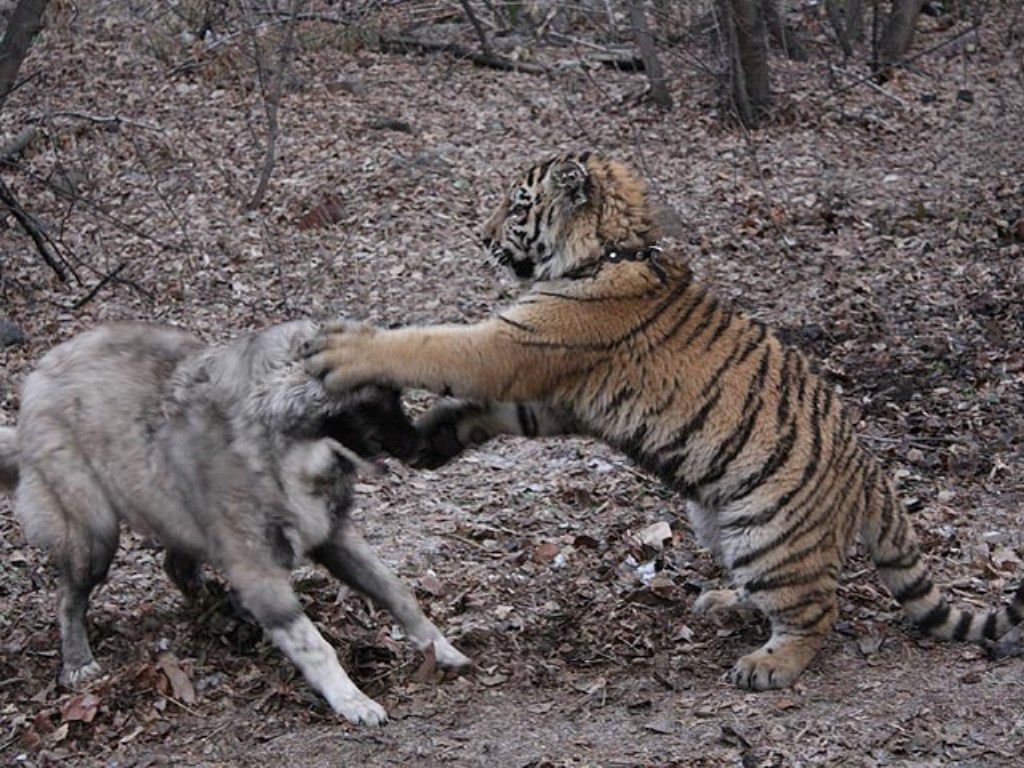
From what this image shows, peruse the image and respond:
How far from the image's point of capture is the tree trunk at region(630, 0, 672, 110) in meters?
13.1

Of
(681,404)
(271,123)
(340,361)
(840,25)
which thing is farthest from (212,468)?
(840,25)

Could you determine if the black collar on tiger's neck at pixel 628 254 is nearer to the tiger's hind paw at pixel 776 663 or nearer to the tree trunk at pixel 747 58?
the tiger's hind paw at pixel 776 663

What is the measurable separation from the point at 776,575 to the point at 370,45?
10.9 metres

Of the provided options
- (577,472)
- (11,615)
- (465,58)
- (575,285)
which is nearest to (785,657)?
(575,285)

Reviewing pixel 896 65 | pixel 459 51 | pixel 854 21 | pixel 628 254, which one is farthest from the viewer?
pixel 854 21

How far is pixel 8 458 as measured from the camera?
220 inches

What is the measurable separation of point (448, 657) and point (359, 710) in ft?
1.80

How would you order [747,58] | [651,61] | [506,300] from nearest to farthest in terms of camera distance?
[506,300]
[747,58]
[651,61]

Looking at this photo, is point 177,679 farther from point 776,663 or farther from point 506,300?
point 506,300

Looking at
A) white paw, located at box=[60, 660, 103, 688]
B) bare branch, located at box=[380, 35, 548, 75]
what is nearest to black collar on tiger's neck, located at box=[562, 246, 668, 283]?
white paw, located at box=[60, 660, 103, 688]

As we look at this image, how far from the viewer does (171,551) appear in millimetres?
5637

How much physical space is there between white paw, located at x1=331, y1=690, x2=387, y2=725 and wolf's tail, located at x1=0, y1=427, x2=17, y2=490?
67.7 inches

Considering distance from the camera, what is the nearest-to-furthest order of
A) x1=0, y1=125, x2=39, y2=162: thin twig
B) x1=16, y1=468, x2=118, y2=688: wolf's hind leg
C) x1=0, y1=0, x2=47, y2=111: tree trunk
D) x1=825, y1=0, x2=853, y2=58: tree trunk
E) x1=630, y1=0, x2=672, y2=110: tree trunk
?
x1=16, y1=468, x2=118, y2=688: wolf's hind leg → x1=0, y1=0, x2=47, y2=111: tree trunk → x1=0, y1=125, x2=39, y2=162: thin twig → x1=630, y1=0, x2=672, y2=110: tree trunk → x1=825, y1=0, x2=853, y2=58: tree trunk

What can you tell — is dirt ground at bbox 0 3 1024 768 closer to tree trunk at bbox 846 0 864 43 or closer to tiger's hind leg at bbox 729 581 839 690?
tiger's hind leg at bbox 729 581 839 690
